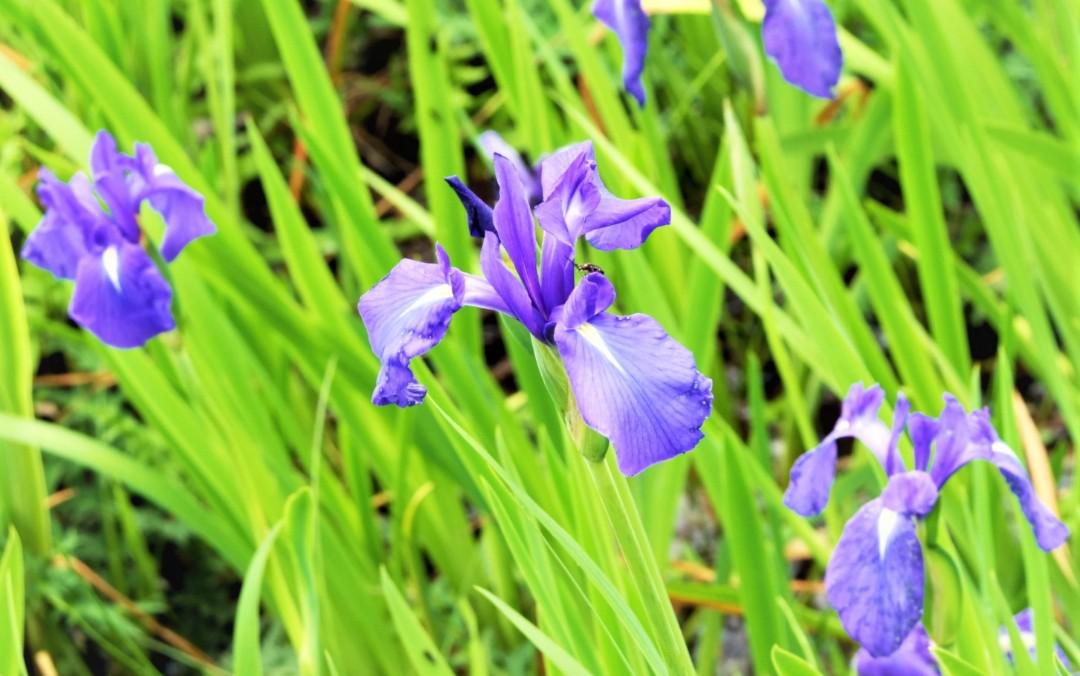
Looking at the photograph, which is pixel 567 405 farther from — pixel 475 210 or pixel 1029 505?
pixel 1029 505

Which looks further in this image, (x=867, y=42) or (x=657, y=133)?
(x=867, y=42)

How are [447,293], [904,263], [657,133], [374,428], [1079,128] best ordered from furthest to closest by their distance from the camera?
[904,263], [657,133], [374,428], [1079,128], [447,293]

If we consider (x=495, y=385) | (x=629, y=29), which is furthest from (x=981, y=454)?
(x=495, y=385)

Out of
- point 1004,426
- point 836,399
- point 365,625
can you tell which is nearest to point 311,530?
point 365,625

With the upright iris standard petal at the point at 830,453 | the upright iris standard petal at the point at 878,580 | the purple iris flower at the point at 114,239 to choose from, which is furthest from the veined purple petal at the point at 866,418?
the purple iris flower at the point at 114,239

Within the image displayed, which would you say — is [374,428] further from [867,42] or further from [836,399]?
[867,42]

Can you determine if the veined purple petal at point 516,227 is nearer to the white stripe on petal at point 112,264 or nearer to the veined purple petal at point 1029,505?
the veined purple petal at point 1029,505

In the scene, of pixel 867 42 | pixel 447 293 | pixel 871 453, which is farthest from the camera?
pixel 867 42
